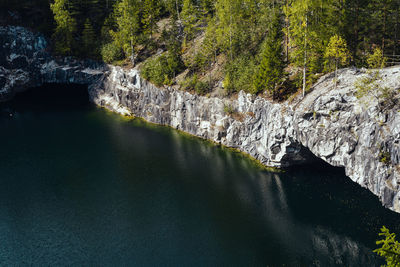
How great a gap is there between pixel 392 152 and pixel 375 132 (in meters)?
3.16

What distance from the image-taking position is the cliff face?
42.6m

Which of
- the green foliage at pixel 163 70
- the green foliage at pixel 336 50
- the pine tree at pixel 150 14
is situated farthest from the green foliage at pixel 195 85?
the green foliage at pixel 336 50

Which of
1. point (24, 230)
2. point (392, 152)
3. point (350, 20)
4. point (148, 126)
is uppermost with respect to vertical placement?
point (350, 20)

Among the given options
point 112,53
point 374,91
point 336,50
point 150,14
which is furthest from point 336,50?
point 112,53

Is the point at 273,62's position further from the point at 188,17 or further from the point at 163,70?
the point at 188,17

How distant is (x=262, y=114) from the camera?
61.7 meters

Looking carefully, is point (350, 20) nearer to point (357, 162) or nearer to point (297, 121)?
point (297, 121)

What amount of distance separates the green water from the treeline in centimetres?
1619

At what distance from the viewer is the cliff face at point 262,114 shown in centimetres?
4256

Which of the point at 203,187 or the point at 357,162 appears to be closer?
the point at 357,162

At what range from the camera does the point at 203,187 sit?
55.2m

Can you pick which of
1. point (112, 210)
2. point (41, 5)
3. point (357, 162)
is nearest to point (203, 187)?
point (112, 210)

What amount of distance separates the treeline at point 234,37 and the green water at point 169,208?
53.1 feet

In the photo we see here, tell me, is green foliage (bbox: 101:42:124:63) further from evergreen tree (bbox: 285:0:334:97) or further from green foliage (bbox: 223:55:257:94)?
evergreen tree (bbox: 285:0:334:97)
